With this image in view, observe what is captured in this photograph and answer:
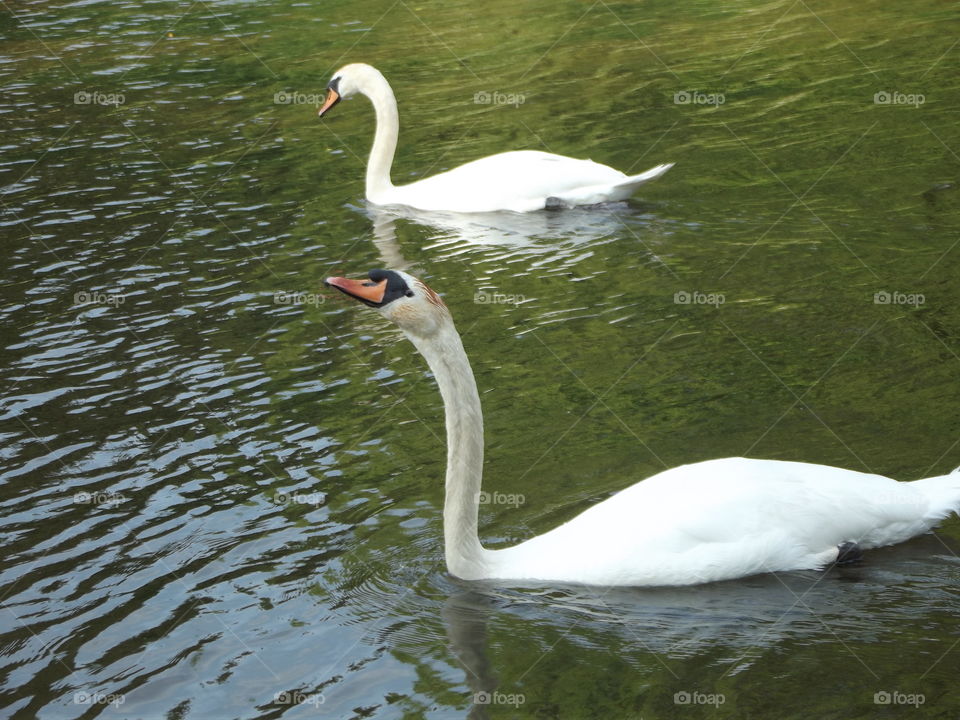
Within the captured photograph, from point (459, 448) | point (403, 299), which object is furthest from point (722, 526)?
point (403, 299)

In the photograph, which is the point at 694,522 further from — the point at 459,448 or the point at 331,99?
the point at 331,99

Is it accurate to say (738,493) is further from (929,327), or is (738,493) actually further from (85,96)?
(85,96)

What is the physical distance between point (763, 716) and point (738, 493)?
1173mm

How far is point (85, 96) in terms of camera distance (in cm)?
1684

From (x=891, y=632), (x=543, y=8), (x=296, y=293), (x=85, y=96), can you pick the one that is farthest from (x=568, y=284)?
(x=543, y=8)

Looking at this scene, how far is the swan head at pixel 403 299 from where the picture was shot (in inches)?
A: 207

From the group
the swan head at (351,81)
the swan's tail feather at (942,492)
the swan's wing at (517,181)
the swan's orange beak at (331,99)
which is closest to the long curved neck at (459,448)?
the swan's tail feather at (942,492)

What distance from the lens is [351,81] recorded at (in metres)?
13.9

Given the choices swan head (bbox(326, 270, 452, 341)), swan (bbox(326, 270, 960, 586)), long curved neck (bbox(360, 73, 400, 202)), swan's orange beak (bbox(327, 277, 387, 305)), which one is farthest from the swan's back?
long curved neck (bbox(360, 73, 400, 202))

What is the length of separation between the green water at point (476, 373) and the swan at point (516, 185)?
0.75 feet

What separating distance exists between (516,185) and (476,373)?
3.90m

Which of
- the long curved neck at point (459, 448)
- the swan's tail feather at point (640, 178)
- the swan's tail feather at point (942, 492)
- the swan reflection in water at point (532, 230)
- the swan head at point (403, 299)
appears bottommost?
the swan reflection in water at point (532, 230)

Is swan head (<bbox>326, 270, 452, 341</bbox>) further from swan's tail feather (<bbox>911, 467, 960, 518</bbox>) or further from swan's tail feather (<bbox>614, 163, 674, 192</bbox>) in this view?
swan's tail feather (<bbox>614, 163, 674, 192</bbox>)

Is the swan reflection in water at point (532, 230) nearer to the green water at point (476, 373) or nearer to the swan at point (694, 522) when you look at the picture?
the green water at point (476, 373)
